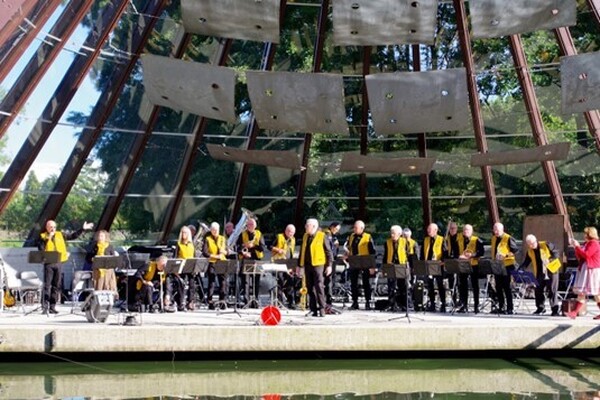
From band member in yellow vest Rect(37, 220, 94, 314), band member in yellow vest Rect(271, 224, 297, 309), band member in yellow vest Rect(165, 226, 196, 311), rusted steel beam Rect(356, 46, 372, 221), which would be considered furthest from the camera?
rusted steel beam Rect(356, 46, 372, 221)

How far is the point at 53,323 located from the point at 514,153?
953cm

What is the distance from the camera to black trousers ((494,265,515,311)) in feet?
56.6

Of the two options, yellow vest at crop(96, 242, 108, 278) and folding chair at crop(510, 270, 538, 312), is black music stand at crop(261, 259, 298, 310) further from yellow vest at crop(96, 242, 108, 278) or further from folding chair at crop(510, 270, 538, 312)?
folding chair at crop(510, 270, 538, 312)

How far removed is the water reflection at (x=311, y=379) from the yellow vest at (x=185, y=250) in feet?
12.9

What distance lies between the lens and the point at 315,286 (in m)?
16.7

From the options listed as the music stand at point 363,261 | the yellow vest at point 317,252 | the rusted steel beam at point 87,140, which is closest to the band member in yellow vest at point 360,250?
the music stand at point 363,261

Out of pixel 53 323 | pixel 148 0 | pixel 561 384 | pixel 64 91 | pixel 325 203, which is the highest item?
pixel 148 0

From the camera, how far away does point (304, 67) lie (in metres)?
23.5

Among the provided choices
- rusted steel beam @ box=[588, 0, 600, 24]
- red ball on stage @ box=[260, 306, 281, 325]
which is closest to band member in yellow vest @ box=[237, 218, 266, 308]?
red ball on stage @ box=[260, 306, 281, 325]

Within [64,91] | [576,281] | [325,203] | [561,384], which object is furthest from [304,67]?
[561,384]

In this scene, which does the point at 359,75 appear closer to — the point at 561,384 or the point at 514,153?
the point at 514,153

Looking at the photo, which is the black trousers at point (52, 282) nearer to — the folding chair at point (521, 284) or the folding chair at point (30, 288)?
the folding chair at point (30, 288)

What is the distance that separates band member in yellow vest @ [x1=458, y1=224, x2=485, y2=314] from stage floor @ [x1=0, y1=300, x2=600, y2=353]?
2.44m

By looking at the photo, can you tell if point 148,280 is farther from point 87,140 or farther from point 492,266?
point 492,266
